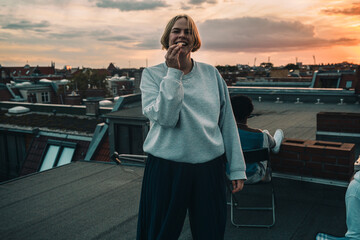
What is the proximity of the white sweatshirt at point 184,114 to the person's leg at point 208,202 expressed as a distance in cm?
8

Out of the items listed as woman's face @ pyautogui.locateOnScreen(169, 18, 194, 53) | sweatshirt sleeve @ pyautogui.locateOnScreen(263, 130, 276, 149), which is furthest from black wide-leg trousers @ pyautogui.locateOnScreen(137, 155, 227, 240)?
sweatshirt sleeve @ pyautogui.locateOnScreen(263, 130, 276, 149)

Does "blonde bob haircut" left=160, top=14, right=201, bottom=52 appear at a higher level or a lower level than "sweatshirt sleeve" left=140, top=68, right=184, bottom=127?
higher

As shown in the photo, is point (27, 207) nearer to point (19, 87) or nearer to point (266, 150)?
point (266, 150)

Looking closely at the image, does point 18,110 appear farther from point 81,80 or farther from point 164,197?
point 81,80

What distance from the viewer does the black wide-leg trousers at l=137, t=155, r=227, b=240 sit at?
1.84 m

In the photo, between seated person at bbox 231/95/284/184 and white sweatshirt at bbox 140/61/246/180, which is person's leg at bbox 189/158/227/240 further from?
seated person at bbox 231/95/284/184

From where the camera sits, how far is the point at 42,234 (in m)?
3.94

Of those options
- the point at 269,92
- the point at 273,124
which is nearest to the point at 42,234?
the point at 273,124

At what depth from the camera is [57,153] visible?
1526 centimetres

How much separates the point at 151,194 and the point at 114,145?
10636 mm

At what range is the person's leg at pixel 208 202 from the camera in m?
1.87

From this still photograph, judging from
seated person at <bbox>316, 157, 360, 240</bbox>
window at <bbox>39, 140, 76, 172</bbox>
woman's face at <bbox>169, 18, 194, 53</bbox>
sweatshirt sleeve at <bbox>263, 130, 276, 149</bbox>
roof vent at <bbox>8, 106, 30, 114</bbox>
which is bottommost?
window at <bbox>39, 140, 76, 172</bbox>

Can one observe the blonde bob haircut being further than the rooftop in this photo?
No

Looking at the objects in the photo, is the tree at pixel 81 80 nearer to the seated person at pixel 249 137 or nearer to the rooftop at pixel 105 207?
the rooftop at pixel 105 207
